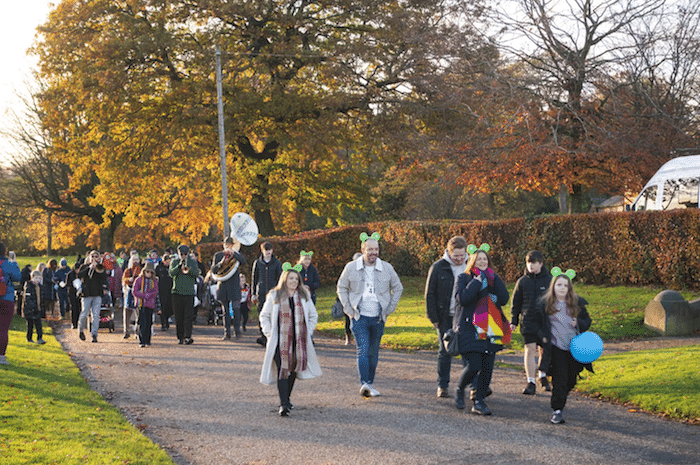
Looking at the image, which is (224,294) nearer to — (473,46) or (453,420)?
(453,420)

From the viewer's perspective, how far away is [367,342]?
8531mm

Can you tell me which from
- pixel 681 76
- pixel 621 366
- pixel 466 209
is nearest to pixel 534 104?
pixel 681 76

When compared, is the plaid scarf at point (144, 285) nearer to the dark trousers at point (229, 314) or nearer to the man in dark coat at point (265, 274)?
the dark trousers at point (229, 314)

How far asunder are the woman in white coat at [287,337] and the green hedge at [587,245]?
37.2 feet

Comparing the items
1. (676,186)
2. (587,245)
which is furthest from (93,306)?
(676,186)

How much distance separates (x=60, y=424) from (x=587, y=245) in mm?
14927

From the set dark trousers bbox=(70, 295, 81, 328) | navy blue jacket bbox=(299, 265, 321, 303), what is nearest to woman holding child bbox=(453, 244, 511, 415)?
navy blue jacket bbox=(299, 265, 321, 303)

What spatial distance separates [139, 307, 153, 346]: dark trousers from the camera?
14086mm

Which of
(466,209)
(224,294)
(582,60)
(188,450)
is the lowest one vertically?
(188,450)

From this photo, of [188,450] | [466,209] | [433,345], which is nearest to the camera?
[188,450]

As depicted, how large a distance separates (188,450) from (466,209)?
1686 inches

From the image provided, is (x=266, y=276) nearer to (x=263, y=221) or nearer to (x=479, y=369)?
(x=479, y=369)

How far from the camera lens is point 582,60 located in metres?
24.1

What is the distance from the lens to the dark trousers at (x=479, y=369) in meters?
7.56
